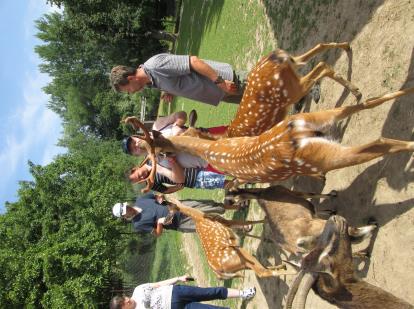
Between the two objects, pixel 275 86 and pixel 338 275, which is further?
pixel 275 86

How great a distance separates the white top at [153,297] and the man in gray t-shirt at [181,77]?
10.3 feet

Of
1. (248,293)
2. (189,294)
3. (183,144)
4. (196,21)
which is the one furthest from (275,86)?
(196,21)

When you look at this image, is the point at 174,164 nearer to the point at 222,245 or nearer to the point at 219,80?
the point at 219,80

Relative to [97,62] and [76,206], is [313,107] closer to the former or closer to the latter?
[76,206]

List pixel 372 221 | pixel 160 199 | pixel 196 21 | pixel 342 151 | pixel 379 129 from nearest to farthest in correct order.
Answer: pixel 342 151, pixel 372 221, pixel 379 129, pixel 160 199, pixel 196 21

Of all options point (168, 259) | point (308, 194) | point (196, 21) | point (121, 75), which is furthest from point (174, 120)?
point (196, 21)

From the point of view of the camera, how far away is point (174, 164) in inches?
208

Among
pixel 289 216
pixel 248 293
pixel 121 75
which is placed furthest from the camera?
pixel 248 293

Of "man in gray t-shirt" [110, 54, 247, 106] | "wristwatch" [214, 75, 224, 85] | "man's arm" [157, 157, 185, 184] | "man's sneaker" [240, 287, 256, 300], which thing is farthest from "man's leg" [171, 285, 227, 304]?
"wristwatch" [214, 75, 224, 85]

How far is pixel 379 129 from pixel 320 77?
2.77ft

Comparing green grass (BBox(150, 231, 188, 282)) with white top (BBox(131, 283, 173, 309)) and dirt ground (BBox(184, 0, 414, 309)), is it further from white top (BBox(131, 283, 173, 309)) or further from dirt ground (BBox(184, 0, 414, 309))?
dirt ground (BBox(184, 0, 414, 309))

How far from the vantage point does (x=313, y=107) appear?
5.42m

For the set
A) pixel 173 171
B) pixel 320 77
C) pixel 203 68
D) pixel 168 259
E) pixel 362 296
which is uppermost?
pixel 203 68

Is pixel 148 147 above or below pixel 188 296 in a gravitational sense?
above
